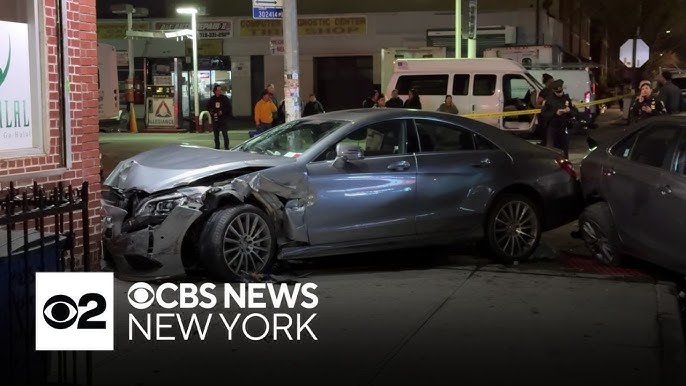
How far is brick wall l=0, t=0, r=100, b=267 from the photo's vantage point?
7422 millimetres

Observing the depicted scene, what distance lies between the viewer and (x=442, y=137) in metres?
8.38

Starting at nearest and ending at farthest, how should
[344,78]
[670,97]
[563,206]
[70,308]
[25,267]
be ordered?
[25,267]
[70,308]
[563,206]
[670,97]
[344,78]

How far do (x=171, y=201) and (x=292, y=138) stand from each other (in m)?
1.56

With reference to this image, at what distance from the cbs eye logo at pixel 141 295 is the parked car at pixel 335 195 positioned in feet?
0.41

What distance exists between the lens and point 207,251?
7.19 metres

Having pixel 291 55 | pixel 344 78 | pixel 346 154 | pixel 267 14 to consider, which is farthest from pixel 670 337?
pixel 344 78

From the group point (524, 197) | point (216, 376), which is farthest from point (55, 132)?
point (524, 197)

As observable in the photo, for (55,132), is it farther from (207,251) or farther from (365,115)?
(365,115)

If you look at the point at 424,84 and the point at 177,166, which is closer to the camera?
the point at 177,166

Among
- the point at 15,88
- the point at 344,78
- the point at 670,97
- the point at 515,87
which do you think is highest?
the point at 344,78

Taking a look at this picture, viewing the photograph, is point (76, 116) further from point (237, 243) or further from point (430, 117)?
point (430, 117)

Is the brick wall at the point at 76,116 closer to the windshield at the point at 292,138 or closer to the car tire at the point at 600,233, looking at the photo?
the windshield at the point at 292,138

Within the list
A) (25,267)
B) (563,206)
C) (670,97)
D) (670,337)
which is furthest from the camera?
(670,97)

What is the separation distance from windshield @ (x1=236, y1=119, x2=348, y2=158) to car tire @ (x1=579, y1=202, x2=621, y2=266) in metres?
2.54
